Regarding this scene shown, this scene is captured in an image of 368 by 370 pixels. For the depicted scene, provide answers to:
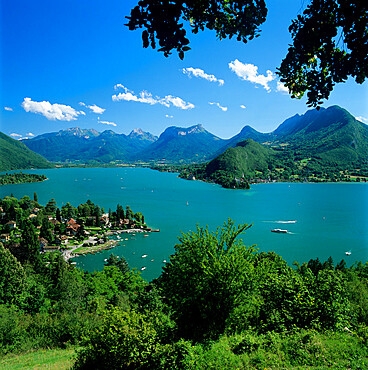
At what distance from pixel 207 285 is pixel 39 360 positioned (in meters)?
7.41

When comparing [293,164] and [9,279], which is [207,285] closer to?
[9,279]

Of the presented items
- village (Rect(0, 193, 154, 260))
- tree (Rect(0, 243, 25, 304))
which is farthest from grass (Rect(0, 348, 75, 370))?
village (Rect(0, 193, 154, 260))

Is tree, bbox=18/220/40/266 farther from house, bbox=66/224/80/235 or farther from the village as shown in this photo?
house, bbox=66/224/80/235

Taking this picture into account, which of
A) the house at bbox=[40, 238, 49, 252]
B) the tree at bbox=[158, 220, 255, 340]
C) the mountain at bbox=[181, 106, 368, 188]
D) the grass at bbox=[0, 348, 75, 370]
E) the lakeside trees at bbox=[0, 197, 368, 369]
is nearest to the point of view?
the lakeside trees at bbox=[0, 197, 368, 369]

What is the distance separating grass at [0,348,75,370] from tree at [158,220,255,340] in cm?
418

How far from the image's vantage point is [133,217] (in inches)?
2248

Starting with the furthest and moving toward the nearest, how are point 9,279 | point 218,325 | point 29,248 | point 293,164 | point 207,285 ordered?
point 293,164
point 29,248
point 9,279
point 218,325
point 207,285

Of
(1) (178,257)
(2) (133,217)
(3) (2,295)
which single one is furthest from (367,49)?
(2) (133,217)

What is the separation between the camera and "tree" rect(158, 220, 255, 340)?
315 inches

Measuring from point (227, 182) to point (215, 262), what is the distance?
116036 mm

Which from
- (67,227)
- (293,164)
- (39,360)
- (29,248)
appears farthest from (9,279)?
(293,164)

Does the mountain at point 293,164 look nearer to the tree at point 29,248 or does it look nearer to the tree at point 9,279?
the tree at point 29,248

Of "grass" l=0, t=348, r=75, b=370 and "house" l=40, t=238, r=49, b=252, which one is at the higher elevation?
"grass" l=0, t=348, r=75, b=370

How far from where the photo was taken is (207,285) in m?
8.06
